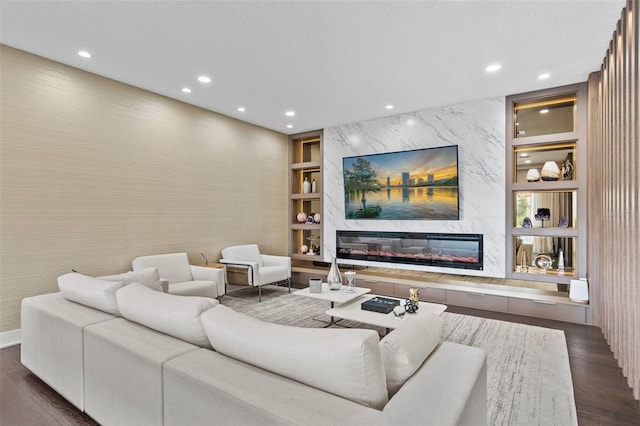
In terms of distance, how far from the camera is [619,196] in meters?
2.78

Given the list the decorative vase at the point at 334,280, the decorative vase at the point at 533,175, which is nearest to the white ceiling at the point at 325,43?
the decorative vase at the point at 533,175

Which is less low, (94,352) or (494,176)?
(494,176)

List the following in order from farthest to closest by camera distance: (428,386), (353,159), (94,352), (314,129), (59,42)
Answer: (314,129) → (353,159) → (59,42) → (94,352) → (428,386)

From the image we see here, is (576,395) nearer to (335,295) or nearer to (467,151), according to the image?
(335,295)

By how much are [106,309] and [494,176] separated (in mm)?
4839

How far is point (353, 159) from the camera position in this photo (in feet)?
19.6

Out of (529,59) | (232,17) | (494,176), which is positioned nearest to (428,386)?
(232,17)

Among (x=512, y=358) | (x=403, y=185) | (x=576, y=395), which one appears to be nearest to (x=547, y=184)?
(x=403, y=185)

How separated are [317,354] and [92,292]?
182 centimetres

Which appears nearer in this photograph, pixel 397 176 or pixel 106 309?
pixel 106 309

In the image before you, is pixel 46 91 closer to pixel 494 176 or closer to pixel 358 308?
pixel 358 308

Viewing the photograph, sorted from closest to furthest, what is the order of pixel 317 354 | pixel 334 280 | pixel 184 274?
pixel 317 354
pixel 334 280
pixel 184 274

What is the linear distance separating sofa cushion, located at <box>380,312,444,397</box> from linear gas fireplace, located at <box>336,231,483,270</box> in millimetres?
3769

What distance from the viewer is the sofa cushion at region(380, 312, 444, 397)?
1295mm
